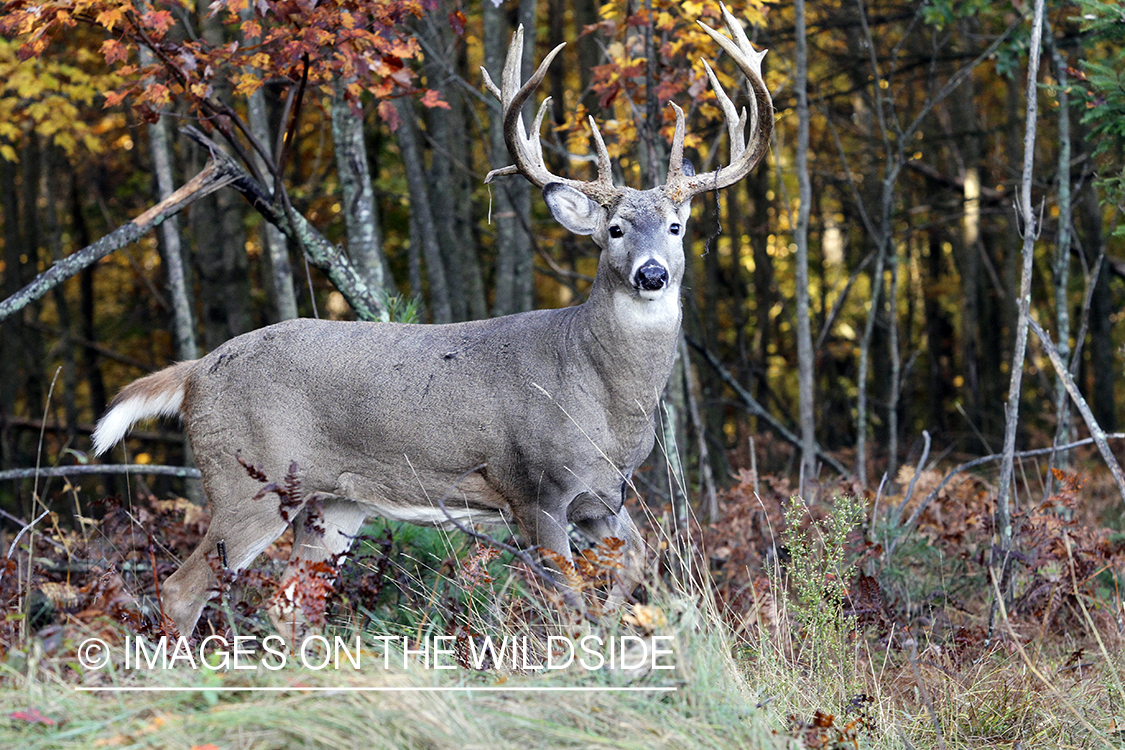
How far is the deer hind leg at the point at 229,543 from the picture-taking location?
15.9 ft

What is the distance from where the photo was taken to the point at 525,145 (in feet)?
17.7

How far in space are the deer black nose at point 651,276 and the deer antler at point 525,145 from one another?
1.74 ft

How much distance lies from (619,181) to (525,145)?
2.34 m

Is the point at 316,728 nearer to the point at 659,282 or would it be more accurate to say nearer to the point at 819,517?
the point at 659,282

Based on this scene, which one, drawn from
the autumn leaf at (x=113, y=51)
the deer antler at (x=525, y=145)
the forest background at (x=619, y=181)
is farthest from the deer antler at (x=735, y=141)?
the autumn leaf at (x=113, y=51)

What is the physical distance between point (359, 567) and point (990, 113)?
16.1 meters

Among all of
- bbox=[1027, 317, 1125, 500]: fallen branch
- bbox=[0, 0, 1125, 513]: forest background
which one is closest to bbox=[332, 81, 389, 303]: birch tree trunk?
bbox=[0, 0, 1125, 513]: forest background

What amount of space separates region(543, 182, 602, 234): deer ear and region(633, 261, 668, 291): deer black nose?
0.51 m

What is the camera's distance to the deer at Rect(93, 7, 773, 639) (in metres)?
4.89

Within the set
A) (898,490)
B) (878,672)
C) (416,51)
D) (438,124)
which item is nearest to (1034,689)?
(878,672)

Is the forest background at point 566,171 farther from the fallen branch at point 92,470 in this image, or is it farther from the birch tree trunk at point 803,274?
the fallen branch at point 92,470

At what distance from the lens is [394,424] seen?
5.07m

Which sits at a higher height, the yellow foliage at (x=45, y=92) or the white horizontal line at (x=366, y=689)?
the yellow foliage at (x=45, y=92)

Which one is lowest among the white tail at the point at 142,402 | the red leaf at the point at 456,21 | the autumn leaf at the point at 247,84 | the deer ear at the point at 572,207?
the white tail at the point at 142,402
